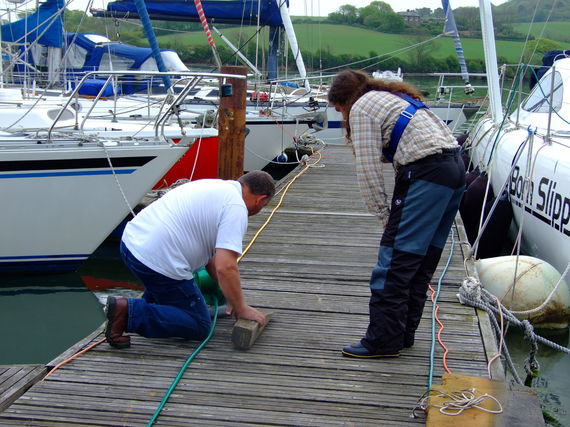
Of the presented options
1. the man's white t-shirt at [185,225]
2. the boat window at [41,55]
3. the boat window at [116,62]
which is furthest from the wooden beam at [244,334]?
the boat window at [116,62]

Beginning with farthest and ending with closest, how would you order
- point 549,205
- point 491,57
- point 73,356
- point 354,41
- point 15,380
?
point 354,41
point 491,57
point 549,205
point 73,356
point 15,380

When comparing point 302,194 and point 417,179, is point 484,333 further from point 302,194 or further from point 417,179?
point 302,194

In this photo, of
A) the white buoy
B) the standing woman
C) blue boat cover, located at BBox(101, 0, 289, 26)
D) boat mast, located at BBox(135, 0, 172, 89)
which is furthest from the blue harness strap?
blue boat cover, located at BBox(101, 0, 289, 26)

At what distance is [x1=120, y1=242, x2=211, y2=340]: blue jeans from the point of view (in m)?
3.73

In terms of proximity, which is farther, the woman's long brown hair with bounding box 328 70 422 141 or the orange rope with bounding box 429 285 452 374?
the orange rope with bounding box 429 285 452 374

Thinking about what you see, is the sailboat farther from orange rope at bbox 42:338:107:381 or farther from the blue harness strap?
orange rope at bbox 42:338:107:381

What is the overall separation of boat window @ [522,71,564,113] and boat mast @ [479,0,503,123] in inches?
18.7

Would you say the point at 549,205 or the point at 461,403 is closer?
the point at 461,403

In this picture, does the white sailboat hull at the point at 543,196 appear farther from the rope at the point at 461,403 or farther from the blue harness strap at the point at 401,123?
the rope at the point at 461,403

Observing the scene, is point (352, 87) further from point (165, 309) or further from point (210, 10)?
point (210, 10)

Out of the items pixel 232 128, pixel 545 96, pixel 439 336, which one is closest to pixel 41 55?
pixel 232 128

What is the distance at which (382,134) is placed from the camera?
353 centimetres

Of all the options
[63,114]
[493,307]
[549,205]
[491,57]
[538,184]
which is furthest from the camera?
[491,57]

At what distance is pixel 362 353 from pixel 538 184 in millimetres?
3715
